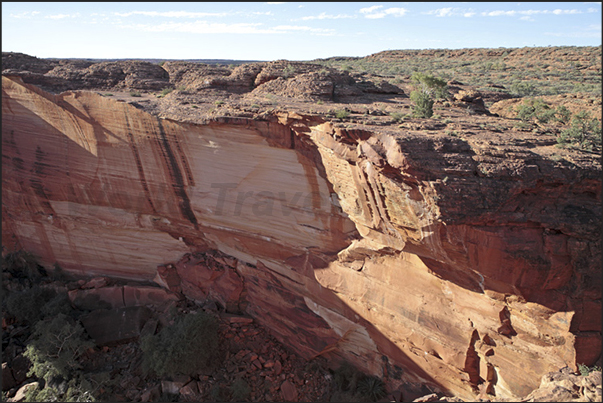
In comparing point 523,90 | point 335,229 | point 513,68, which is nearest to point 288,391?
point 335,229

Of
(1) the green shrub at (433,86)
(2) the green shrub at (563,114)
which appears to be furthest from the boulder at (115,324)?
(2) the green shrub at (563,114)

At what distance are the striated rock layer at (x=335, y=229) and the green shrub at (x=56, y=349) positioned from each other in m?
2.84

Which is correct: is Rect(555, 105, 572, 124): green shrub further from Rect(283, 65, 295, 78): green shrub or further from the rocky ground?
Rect(283, 65, 295, 78): green shrub

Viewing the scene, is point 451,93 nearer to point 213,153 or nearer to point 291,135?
point 291,135

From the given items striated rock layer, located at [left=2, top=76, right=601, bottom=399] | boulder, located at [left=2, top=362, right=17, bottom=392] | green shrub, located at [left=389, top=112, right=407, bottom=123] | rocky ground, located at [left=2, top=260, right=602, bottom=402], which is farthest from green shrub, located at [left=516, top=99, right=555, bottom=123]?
boulder, located at [left=2, top=362, right=17, bottom=392]

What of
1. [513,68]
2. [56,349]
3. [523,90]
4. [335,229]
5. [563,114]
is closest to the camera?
[335,229]

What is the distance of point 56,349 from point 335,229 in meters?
9.25

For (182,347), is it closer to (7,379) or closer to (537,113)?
(7,379)

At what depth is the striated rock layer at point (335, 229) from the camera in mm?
7297

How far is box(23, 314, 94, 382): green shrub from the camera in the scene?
436 inches

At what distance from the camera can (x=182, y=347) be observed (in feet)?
35.9

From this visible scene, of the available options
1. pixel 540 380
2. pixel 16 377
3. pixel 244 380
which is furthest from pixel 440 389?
pixel 16 377

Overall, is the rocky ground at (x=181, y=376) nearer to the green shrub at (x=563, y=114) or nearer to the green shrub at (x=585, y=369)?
the green shrub at (x=585, y=369)

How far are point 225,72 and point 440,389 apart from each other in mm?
12940
